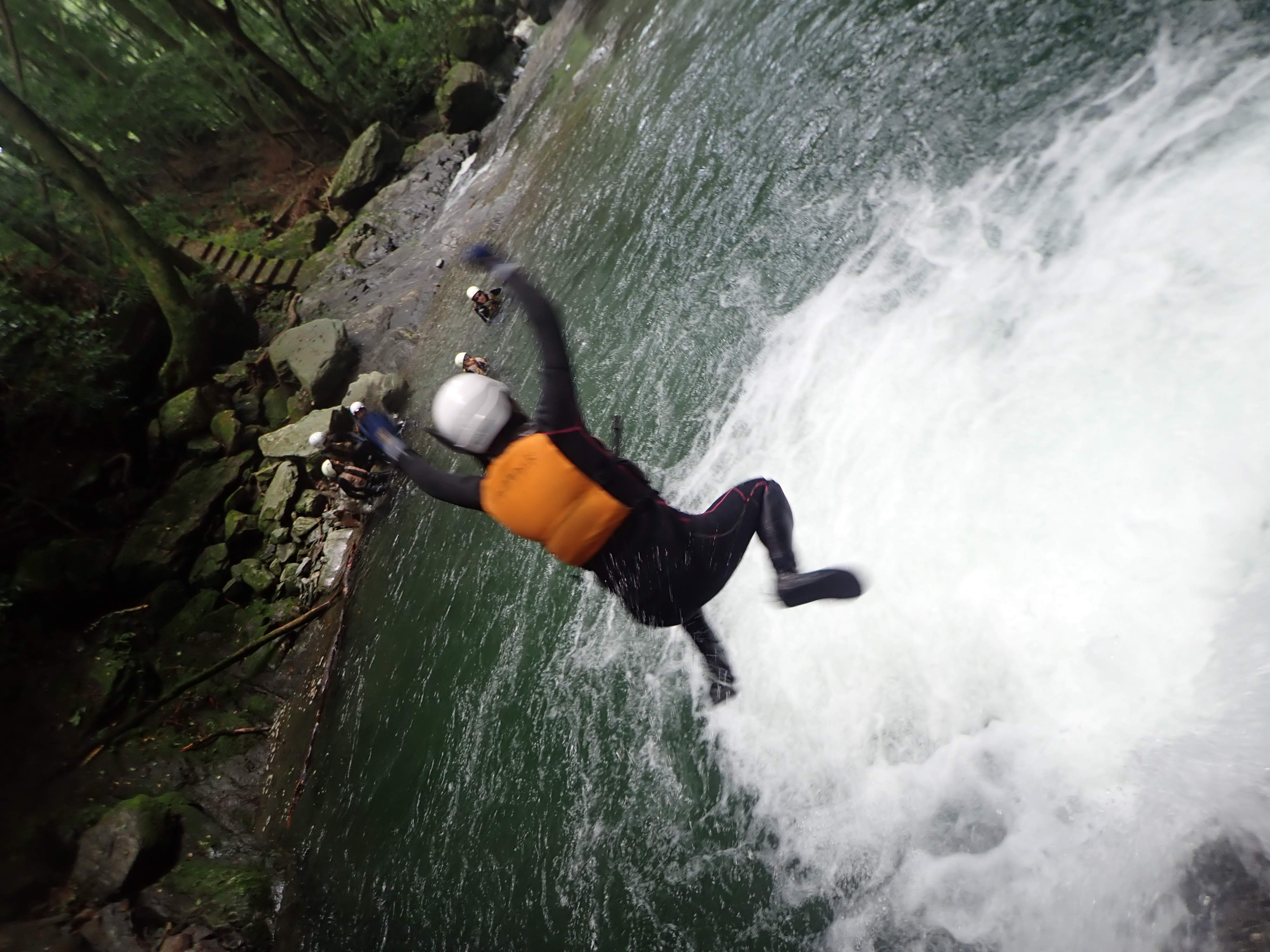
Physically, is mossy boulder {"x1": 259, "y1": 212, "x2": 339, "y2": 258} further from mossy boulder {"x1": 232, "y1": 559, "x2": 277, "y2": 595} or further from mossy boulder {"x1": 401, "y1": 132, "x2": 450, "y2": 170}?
mossy boulder {"x1": 232, "y1": 559, "x2": 277, "y2": 595}

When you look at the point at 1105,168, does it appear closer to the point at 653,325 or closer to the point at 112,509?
the point at 653,325

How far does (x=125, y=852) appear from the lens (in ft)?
21.7

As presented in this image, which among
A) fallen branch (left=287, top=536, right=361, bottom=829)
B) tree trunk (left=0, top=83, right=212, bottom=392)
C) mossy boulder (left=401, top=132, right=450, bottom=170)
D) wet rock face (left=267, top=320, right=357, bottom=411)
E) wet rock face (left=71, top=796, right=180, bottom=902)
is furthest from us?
mossy boulder (left=401, top=132, right=450, bottom=170)

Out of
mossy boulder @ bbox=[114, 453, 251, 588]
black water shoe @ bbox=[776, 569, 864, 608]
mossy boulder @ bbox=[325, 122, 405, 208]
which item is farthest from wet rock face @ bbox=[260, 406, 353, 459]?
black water shoe @ bbox=[776, 569, 864, 608]

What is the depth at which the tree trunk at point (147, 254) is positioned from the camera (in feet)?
34.2

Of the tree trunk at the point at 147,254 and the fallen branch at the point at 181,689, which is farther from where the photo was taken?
the tree trunk at the point at 147,254

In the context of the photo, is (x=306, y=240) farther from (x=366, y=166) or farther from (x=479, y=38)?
(x=479, y=38)

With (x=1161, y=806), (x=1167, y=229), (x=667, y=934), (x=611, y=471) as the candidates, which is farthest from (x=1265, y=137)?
(x=667, y=934)

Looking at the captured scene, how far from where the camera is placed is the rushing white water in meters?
2.84

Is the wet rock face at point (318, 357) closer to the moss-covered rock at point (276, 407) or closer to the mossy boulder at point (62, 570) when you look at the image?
the moss-covered rock at point (276, 407)

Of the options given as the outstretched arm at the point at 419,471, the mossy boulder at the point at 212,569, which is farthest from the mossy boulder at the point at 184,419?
the outstretched arm at the point at 419,471

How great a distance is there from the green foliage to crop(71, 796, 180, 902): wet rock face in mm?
7448

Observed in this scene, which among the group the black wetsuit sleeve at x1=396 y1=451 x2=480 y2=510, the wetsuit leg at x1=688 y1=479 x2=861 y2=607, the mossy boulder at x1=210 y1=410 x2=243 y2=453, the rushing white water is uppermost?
the black wetsuit sleeve at x1=396 y1=451 x2=480 y2=510

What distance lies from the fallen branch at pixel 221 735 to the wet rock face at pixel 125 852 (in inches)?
46.7
